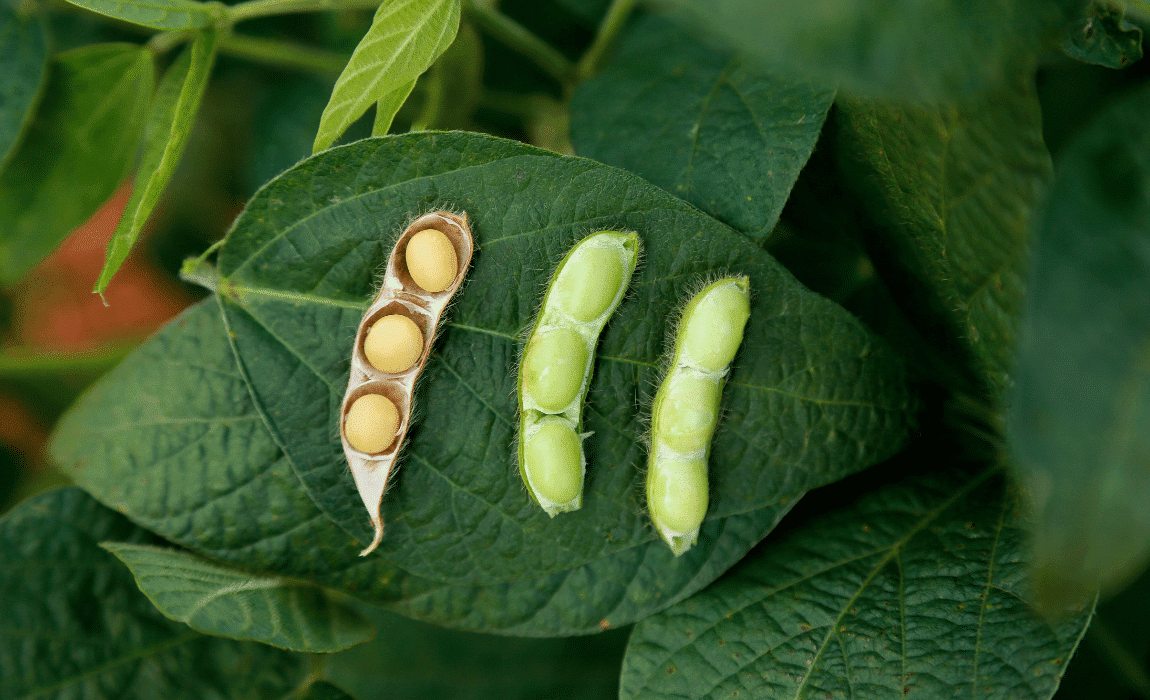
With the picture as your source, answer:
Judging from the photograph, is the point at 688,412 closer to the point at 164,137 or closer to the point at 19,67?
the point at 164,137

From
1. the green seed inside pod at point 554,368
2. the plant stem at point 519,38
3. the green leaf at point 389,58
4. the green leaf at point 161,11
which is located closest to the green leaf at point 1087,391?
the green seed inside pod at point 554,368

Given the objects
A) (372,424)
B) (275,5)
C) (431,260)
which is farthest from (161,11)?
(372,424)

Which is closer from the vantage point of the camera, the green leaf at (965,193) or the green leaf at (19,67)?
the green leaf at (965,193)

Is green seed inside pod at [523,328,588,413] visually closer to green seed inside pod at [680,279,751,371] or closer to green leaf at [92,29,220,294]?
green seed inside pod at [680,279,751,371]

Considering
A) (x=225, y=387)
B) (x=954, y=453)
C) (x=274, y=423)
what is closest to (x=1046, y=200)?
(x=954, y=453)

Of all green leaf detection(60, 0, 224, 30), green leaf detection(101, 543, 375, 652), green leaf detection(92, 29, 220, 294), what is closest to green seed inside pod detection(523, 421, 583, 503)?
green leaf detection(101, 543, 375, 652)

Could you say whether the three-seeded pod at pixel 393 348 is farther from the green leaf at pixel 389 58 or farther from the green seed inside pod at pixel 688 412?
the green seed inside pod at pixel 688 412
